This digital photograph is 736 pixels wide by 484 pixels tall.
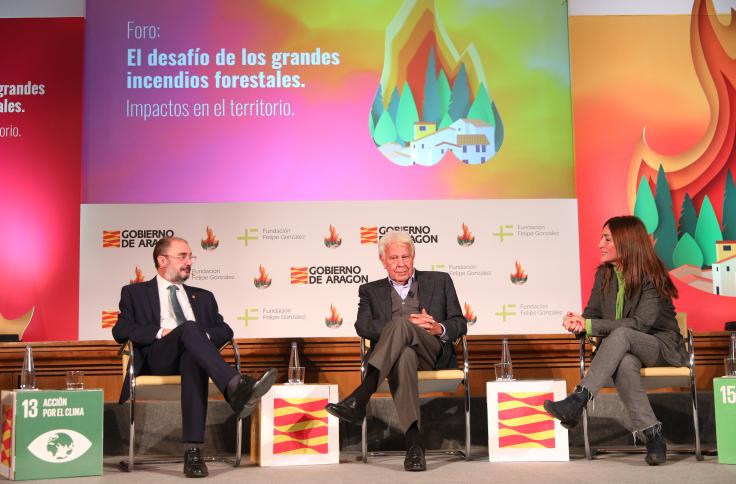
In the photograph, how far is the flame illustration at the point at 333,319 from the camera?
227 inches

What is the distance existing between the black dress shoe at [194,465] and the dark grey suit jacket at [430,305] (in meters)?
0.94

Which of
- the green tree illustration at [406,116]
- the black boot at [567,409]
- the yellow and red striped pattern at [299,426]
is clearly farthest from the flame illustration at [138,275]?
the black boot at [567,409]

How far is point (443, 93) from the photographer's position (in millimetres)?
5914

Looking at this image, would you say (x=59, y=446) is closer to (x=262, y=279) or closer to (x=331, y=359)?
(x=331, y=359)

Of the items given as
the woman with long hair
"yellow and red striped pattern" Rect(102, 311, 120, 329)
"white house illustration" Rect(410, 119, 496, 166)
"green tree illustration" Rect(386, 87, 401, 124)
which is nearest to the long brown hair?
the woman with long hair

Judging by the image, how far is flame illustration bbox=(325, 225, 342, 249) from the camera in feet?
19.1

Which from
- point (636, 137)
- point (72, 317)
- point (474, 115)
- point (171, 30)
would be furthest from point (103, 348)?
point (636, 137)

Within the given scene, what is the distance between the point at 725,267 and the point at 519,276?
1.38 meters

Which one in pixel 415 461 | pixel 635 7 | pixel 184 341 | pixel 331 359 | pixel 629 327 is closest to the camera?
pixel 415 461

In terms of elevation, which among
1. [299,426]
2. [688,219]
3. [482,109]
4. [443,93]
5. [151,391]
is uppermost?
[443,93]

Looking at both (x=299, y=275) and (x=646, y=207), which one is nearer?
(x=299, y=275)

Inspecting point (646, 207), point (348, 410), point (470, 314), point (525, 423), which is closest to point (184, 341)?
point (348, 410)

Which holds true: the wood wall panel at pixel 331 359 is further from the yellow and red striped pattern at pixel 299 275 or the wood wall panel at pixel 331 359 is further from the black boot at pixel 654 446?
the yellow and red striped pattern at pixel 299 275

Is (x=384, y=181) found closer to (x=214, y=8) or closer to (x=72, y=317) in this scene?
(x=214, y=8)
